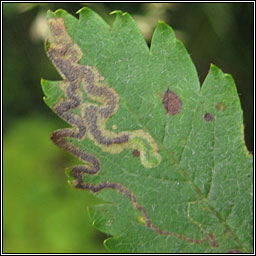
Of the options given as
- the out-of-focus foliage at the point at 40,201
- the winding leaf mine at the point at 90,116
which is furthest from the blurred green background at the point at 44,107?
the winding leaf mine at the point at 90,116

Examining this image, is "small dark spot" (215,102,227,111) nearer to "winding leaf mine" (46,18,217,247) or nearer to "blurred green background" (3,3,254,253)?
"winding leaf mine" (46,18,217,247)

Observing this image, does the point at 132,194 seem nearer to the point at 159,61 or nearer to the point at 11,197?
the point at 159,61

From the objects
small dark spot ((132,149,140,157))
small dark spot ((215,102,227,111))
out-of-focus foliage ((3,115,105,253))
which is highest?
small dark spot ((215,102,227,111))

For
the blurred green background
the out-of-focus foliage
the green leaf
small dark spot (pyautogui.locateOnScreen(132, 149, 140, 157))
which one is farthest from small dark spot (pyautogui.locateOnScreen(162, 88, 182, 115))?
the out-of-focus foliage

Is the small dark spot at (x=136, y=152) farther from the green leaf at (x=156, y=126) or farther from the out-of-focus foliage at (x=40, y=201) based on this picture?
the out-of-focus foliage at (x=40, y=201)

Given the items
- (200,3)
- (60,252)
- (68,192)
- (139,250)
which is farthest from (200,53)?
(139,250)
